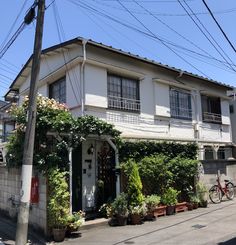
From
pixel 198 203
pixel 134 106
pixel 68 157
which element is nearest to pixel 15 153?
pixel 68 157

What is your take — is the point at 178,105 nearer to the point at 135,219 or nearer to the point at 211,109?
the point at 211,109

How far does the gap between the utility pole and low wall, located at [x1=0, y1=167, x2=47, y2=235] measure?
1047 millimetres

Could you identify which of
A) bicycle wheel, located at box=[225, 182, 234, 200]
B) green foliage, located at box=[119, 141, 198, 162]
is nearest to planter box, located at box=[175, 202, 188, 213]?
green foliage, located at box=[119, 141, 198, 162]

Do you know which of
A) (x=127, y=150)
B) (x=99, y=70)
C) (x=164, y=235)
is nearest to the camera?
(x=164, y=235)

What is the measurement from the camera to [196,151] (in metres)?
17.1

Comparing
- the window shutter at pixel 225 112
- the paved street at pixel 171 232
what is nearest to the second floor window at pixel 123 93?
the paved street at pixel 171 232

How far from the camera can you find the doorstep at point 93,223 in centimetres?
1203

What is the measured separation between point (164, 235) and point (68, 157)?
3.77 meters

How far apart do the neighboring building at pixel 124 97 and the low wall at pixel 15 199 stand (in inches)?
63.1

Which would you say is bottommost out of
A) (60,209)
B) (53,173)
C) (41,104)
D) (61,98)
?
(60,209)

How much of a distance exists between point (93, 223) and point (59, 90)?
23.5ft

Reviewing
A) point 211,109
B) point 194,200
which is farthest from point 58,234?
point 211,109

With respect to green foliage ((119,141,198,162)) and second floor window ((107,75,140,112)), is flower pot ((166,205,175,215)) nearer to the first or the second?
green foliage ((119,141,198,162))

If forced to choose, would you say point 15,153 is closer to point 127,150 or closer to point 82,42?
point 127,150
